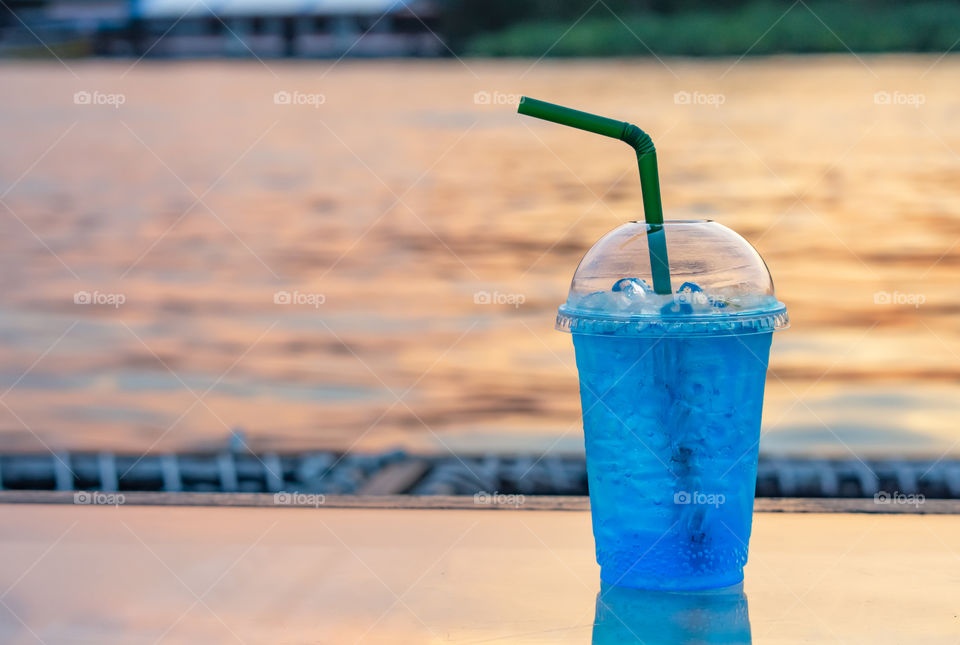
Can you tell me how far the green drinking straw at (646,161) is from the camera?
1.68 meters

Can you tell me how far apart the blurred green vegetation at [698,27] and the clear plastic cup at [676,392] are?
40518mm

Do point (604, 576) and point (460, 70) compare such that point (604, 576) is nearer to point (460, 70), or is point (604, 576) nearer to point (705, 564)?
point (705, 564)

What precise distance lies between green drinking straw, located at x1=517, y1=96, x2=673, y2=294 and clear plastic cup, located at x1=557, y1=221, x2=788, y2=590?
0.01 metres

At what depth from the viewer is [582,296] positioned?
1754mm

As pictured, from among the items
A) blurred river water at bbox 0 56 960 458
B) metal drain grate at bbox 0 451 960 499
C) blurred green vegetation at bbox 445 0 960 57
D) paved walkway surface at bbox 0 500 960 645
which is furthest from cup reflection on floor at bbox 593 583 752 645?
blurred green vegetation at bbox 445 0 960 57

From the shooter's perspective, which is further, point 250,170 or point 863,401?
point 250,170

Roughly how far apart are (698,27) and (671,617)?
4260 cm

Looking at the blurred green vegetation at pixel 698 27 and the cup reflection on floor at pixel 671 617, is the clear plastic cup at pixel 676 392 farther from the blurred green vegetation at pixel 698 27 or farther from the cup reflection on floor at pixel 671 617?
the blurred green vegetation at pixel 698 27

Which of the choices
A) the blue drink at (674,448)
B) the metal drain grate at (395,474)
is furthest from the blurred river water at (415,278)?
the blue drink at (674,448)

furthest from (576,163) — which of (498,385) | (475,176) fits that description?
(498,385)

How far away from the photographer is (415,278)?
6.95 meters

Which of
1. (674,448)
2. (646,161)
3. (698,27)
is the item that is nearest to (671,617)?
(674,448)

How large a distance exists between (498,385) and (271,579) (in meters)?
2.99

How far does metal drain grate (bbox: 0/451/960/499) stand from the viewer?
3111mm
